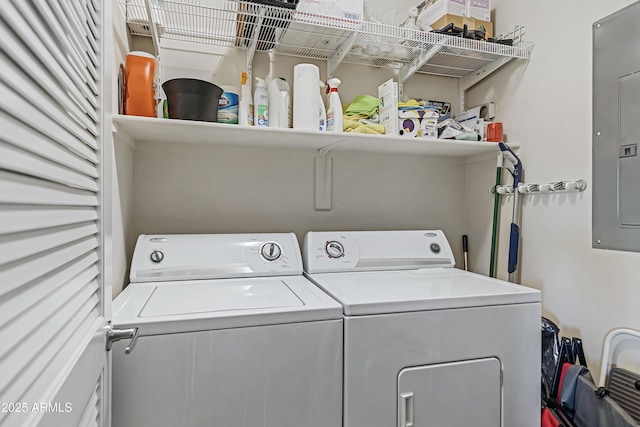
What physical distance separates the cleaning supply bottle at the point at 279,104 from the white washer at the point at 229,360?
0.81 metres

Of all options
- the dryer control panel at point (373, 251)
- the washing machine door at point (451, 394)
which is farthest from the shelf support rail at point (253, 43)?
the washing machine door at point (451, 394)

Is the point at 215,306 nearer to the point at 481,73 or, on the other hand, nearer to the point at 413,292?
the point at 413,292

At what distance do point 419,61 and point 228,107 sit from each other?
108 centimetres

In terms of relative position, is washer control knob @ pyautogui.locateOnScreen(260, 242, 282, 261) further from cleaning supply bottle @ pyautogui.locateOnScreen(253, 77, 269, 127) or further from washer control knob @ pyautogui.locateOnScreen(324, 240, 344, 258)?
cleaning supply bottle @ pyautogui.locateOnScreen(253, 77, 269, 127)

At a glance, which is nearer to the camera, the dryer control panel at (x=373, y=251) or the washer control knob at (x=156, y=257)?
the washer control knob at (x=156, y=257)

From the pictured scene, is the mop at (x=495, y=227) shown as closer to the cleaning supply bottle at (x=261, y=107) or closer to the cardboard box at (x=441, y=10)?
the cardboard box at (x=441, y=10)

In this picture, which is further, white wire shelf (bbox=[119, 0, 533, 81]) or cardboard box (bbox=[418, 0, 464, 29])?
cardboard box (bbox=[418, 0, 464, 29])

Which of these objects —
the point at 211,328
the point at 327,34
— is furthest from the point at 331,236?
the point at 327,34

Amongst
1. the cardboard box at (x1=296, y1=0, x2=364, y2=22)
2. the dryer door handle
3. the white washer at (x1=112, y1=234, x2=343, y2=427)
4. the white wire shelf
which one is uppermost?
the cardboard box at (x1=296, y1=0, x2=364, y2=22)

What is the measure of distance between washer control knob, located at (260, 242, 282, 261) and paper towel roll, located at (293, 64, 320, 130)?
571mm

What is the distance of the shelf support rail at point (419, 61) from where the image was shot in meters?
1.78

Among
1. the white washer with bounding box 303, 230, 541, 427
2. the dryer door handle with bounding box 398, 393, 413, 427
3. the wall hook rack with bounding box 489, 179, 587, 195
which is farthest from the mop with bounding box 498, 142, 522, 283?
the dryer door handle with bounding box 398, 393, 413, 427

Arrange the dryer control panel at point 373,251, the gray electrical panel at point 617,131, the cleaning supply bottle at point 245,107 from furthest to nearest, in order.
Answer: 1. the dryer control panel at point 373,251
2. the cleaning supply bottle at point 245,107
3. the gray electrical panel at point 617,131

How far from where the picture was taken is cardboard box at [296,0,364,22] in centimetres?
158
